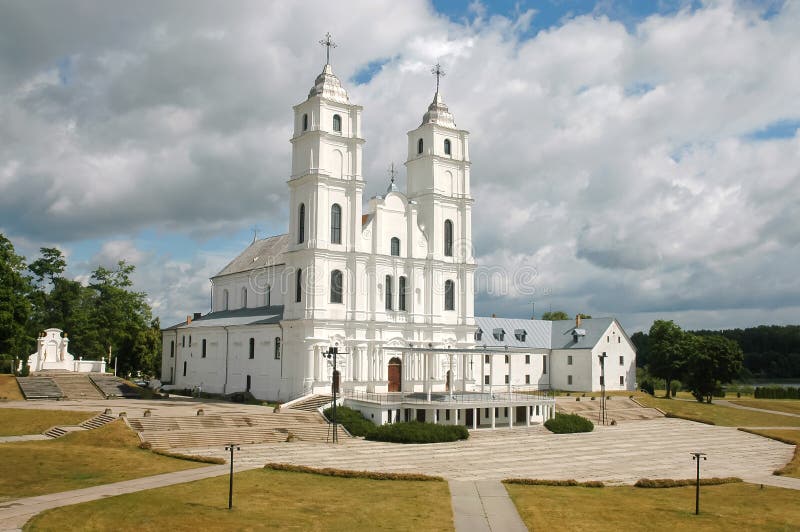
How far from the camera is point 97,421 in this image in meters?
41.2

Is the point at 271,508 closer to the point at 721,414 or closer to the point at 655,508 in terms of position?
the point at 655,508

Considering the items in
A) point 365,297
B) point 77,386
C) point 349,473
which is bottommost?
point 349,473

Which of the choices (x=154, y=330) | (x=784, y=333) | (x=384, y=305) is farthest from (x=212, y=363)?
(x=784, y=333)

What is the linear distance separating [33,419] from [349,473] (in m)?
22.5

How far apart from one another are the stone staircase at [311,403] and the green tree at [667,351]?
132 feet

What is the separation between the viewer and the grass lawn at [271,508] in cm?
2148

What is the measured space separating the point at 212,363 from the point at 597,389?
3786 cm

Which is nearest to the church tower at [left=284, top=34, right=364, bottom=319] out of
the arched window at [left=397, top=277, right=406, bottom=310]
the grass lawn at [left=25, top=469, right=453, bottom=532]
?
the arched window at [left=397, top=277, right=406, bottom=310]

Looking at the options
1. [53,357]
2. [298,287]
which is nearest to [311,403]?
[298,287]

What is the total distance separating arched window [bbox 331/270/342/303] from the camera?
2153 inches

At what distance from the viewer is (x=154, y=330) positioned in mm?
85375

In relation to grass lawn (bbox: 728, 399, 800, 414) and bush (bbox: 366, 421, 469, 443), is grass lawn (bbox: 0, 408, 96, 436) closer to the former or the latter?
bush (bbox: 366, 421, 469, 443)

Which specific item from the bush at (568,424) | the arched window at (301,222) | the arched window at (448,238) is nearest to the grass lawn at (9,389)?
the arched window at (301,222)

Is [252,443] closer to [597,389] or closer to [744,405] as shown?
[597,389]
